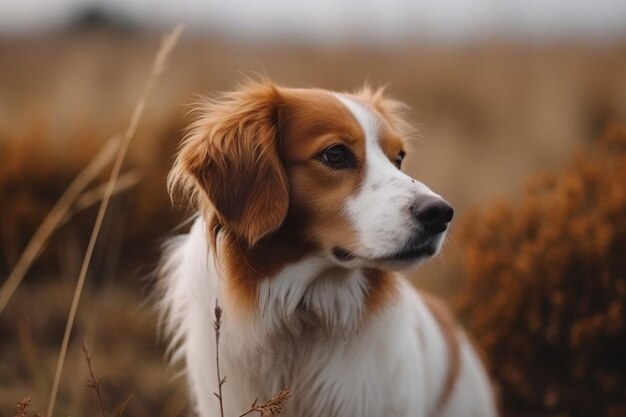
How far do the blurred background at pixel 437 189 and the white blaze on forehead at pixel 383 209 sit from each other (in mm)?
891

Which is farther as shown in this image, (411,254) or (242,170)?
(242,170)

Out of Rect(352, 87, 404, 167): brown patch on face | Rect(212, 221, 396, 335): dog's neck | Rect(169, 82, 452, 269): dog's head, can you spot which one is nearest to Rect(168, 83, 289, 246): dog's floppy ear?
Rect(169, 82, 452, 269): dog's head

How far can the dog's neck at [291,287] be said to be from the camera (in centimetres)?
278

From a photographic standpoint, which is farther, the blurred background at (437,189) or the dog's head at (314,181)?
the blurred background at (437,189)

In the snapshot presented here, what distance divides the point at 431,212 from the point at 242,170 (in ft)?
2.35

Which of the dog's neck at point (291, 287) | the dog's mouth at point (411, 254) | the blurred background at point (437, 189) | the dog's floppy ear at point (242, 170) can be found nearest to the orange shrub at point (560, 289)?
the blurred background at point (437, 189)

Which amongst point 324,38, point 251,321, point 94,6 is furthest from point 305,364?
point 94,6

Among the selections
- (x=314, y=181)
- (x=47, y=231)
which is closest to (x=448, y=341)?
(x=314, y=181)

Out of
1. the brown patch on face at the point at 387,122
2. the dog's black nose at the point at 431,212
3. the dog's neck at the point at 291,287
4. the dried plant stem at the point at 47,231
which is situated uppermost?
the brown patch on face at the point at 387,122

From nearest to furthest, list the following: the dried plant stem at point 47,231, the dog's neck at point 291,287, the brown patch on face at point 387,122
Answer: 1. the dog's neck at point 291,287
2. the brown patch on face at point 387,122
3. the dried plant stem at point 47,231

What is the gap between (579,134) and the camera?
8.94 m

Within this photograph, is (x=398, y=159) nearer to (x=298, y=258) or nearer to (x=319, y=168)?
(x=319, y=168)

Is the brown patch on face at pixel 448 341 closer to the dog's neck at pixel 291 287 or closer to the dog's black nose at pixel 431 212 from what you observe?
the dog's neck at pixel 291 287

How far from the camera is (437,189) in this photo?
302 inches
